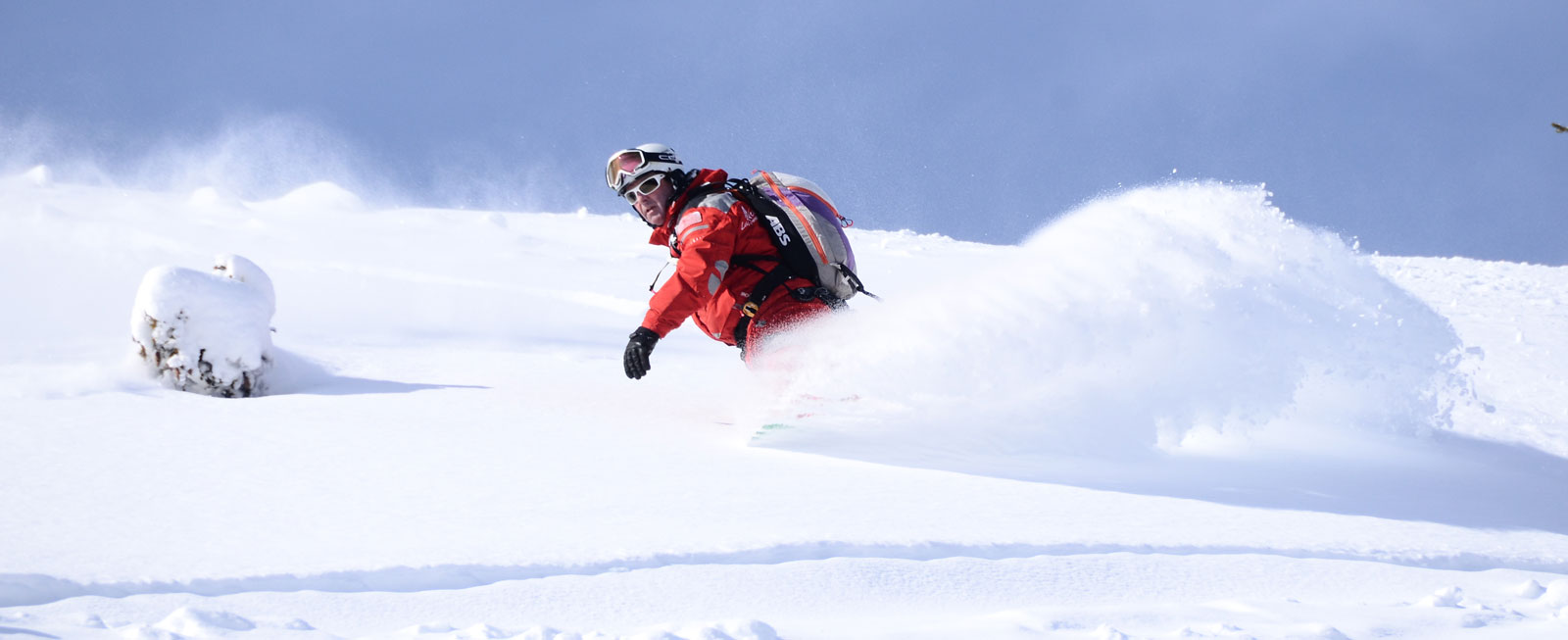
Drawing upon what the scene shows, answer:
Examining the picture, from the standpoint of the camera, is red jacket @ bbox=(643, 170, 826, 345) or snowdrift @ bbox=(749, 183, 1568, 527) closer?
snowdrift @ bbox=(749, 183, 1568, 527)

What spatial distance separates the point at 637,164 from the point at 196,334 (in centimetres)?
281

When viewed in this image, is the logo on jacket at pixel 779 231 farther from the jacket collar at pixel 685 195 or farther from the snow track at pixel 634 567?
the snow track at pixel 634 567

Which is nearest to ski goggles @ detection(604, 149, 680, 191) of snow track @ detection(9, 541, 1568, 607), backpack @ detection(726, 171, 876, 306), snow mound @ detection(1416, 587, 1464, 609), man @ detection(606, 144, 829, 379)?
man @ detection(606, 144, 829, 379)

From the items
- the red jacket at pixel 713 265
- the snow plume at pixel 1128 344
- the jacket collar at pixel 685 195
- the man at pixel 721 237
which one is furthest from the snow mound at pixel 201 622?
the jacket collar at pixel 685 195

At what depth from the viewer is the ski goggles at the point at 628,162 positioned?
5977 mm

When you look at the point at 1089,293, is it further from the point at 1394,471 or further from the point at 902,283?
the point at 902,283

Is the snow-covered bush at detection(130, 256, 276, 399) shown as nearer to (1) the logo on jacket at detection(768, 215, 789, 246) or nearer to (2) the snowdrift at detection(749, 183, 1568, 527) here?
(2) the snowdrift at detection(749, 183, 1568, 527)

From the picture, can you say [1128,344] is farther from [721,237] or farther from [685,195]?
[685,195]

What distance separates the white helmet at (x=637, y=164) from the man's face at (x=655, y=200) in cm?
5

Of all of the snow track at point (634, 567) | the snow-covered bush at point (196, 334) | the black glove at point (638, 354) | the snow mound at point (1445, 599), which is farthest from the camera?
the snow-covered bush at point (196, 334)

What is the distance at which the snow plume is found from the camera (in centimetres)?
535

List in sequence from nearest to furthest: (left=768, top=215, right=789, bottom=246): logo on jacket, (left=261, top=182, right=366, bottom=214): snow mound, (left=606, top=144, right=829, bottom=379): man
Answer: (left=606, top=144, right=829, bottom=379): man < (left=768, top=215, right=789, bottom=246): logo on jacket < (left=261, top=182, right=366, bottom=214): snow mound

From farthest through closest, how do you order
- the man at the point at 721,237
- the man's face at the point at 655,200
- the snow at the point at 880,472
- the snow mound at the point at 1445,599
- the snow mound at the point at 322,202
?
the snow mound at the point at 322,202
the man's face at the point at 655,200
the man at the point at 721,237
the snow mound at the point at 1445,599
the snow at the point at 880,472

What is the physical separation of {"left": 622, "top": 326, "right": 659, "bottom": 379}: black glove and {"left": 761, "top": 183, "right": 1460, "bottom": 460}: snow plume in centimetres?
78
